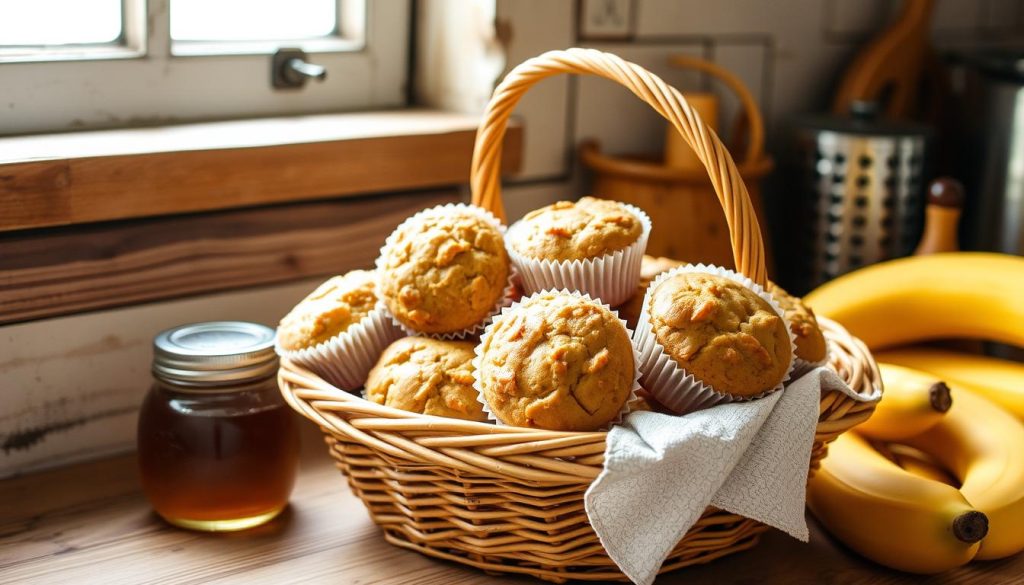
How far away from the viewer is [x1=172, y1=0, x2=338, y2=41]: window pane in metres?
1.37

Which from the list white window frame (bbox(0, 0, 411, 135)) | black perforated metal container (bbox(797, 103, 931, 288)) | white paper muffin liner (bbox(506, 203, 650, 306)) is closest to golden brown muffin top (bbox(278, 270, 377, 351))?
white paper muffin liner (bbox(506, 203, 650, 306))

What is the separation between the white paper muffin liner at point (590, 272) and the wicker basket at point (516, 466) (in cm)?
11

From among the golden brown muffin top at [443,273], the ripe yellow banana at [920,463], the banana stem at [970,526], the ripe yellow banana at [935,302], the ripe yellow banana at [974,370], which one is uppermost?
the golden brown muffin top at [443,273]

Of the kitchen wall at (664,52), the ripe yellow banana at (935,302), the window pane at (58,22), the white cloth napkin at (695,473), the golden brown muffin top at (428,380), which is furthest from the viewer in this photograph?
the kitchen wall at (664,52)

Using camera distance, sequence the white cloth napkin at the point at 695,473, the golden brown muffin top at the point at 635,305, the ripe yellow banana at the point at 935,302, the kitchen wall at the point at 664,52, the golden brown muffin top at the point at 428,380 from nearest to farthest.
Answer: the white cloth napkin at the point at 695,473 < the golden brown muffin top at the point at 428,380 < the golden brown muffin top at the point at 635,305 < the ripe yellow banana at the point at 935,302 < the kitchen wall at the point at 664,52

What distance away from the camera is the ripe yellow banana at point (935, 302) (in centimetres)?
136

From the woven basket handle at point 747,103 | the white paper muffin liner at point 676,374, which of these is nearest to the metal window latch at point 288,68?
the woven basket handle at point 747,103

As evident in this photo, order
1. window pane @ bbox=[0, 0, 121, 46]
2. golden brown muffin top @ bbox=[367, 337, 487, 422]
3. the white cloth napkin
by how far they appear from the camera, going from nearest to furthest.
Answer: the white cloth napkin → golden brown muffin top @ bbox=[367, 337, 487, 422] → window pane @ bbox=[0, 0, 121, 46]

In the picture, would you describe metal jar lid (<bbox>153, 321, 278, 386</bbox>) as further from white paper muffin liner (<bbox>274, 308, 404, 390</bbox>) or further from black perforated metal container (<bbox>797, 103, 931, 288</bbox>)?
black perforated metal container (<bbox>797, 103, 931, 288</bbox>)

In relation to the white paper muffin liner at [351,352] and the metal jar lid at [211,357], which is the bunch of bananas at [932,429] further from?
the metal jar lid at [211,357]

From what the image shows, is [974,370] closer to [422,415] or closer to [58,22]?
[422,415]

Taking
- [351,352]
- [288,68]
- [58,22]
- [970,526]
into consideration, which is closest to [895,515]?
[970,526]

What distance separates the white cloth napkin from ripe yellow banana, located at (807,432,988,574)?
0.14 m

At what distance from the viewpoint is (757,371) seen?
0.95 m
